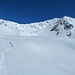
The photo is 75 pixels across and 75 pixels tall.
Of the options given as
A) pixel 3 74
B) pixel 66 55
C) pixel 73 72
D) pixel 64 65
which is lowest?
pixel 3 74

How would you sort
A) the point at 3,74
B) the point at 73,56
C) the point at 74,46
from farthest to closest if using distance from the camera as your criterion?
the point at 74,46, the point at 73,56, the point at 3,74

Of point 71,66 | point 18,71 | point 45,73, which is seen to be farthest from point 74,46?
point 18,71

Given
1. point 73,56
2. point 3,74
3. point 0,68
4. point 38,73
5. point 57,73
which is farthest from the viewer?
point 73,56

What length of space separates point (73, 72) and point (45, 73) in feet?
14.1

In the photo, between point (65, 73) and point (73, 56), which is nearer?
point (65, 73)

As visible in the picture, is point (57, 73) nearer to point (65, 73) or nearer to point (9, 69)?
point (65, 73)

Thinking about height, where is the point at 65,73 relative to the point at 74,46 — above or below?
below

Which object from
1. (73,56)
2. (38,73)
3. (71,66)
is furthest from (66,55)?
(38,73)

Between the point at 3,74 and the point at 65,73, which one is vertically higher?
the point at 65,73

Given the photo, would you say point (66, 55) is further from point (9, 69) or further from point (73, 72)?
point (9, 69)

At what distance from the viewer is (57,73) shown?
57.6ft

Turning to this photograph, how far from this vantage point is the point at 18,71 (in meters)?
15.2

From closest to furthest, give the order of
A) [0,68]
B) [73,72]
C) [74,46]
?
[0,68] < [73,72] < [74,46]

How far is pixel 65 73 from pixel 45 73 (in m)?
Answer: 2.78
